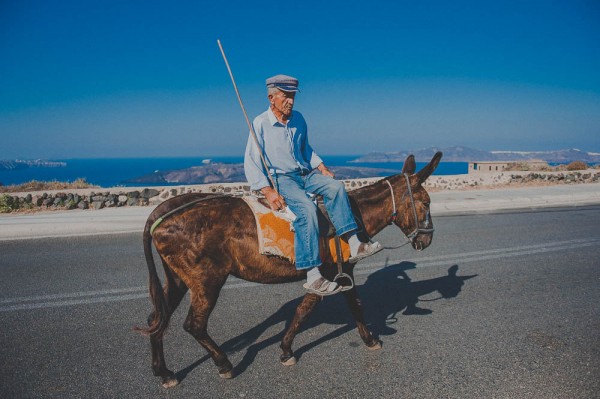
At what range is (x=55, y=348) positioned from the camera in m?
3.97

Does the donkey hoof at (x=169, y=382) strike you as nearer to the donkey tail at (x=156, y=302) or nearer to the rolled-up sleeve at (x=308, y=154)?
the donkey tail at (x=156, y=302)

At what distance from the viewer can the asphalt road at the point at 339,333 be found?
3393 millimetres

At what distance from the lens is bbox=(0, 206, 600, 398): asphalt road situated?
3.39 m

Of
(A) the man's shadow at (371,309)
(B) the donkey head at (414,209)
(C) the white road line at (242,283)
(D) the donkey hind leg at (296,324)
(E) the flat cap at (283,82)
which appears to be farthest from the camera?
(C) the white road line at (242,283)

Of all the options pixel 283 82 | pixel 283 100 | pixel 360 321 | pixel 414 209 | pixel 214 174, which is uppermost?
pixel 283 82

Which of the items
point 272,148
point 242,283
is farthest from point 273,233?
point 242,283

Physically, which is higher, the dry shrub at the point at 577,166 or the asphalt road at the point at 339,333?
the dry shrub at the point at 577,166

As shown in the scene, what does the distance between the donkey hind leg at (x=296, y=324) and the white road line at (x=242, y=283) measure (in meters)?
2.19

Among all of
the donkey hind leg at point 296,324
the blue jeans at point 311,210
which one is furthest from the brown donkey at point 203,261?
the blue jeans at point 311,210

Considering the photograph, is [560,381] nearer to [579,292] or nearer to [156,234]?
[579,292]

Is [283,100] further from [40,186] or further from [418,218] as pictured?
[40,186]

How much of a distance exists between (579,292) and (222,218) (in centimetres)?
530

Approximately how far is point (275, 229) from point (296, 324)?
3.24 feet

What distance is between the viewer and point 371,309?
5094mm
